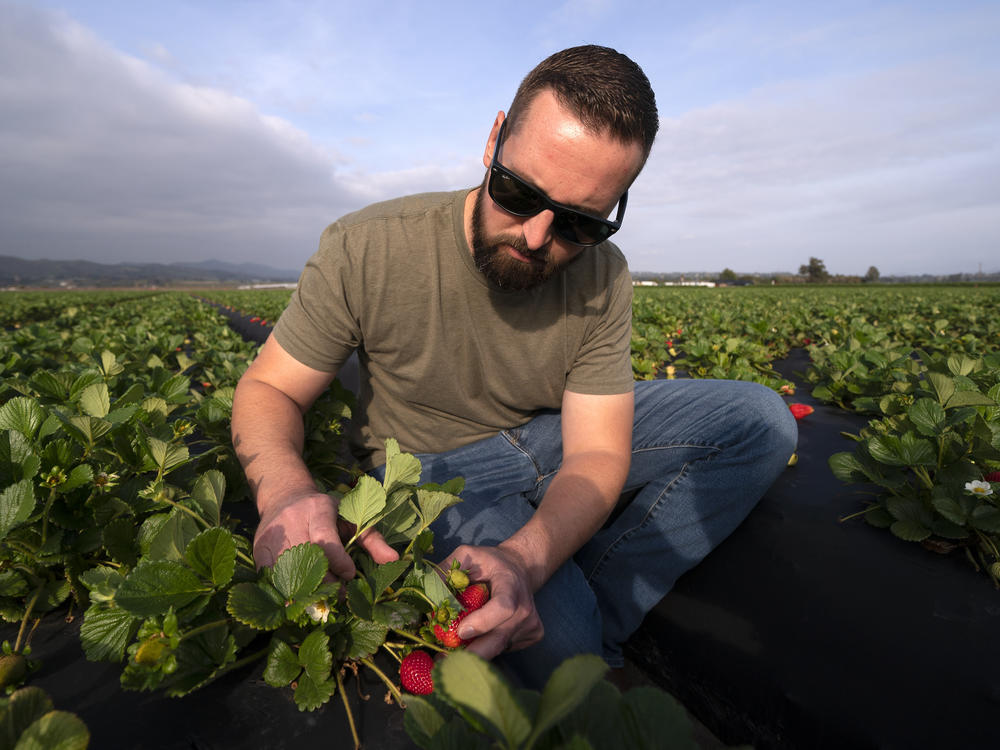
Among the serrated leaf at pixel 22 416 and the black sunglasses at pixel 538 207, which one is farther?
the black sunglasses at pixel 538 207

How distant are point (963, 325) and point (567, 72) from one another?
911cm

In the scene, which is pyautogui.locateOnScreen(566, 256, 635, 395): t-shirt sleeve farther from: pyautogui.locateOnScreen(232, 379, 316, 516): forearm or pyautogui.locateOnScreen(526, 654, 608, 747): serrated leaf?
pyautogui.locateOnScreen(526, 654, 608, 747): serrated leaf

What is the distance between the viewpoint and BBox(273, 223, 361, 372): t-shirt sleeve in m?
1.72

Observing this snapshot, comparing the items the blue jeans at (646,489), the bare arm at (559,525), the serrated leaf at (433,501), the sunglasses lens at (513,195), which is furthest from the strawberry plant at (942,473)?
the serrated leaf at (433,501)

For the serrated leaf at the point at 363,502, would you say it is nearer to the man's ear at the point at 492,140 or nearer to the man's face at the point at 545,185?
the man's face at the point at 545,185

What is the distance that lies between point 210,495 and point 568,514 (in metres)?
0.93

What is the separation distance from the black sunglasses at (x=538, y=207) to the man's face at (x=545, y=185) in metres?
0.02

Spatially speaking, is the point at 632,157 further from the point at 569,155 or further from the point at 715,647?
the point at 715,647

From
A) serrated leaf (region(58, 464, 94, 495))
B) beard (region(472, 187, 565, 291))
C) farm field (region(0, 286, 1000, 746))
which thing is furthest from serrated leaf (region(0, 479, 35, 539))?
beard (region(472, 187, 565, 291))

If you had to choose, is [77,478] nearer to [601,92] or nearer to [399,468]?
[399,468]

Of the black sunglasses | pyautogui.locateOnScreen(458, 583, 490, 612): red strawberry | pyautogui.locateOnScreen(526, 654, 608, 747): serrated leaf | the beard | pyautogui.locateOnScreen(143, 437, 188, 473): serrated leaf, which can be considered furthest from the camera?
the beard

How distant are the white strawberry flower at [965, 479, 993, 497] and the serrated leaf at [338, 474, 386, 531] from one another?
69.9 inches

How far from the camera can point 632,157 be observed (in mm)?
1583

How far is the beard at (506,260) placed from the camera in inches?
67.7
